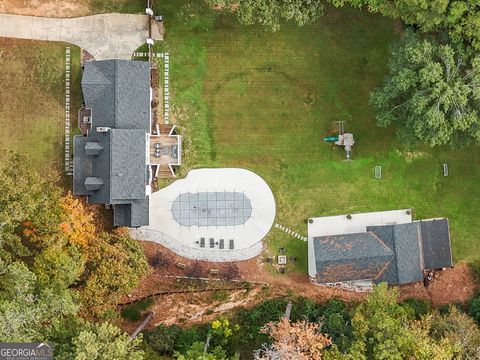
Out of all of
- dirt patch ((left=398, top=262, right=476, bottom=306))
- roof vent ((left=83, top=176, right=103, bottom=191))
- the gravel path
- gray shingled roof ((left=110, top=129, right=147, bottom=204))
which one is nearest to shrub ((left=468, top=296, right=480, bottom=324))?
dirt patch ((left=398, top=262, right=476, bottom=306))

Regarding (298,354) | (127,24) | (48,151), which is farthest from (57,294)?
(127,24)

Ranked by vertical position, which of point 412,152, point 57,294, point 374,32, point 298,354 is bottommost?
point 298,354

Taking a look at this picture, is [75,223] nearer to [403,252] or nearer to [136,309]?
[136,309]

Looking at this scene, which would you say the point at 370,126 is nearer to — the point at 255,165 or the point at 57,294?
the point at 255,165

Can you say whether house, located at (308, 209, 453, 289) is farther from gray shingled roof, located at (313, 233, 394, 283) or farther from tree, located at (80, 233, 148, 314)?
tree, located at (80, 233, 148, 314)

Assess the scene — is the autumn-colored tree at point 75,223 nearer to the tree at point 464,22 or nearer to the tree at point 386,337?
the tree at point 386,337
